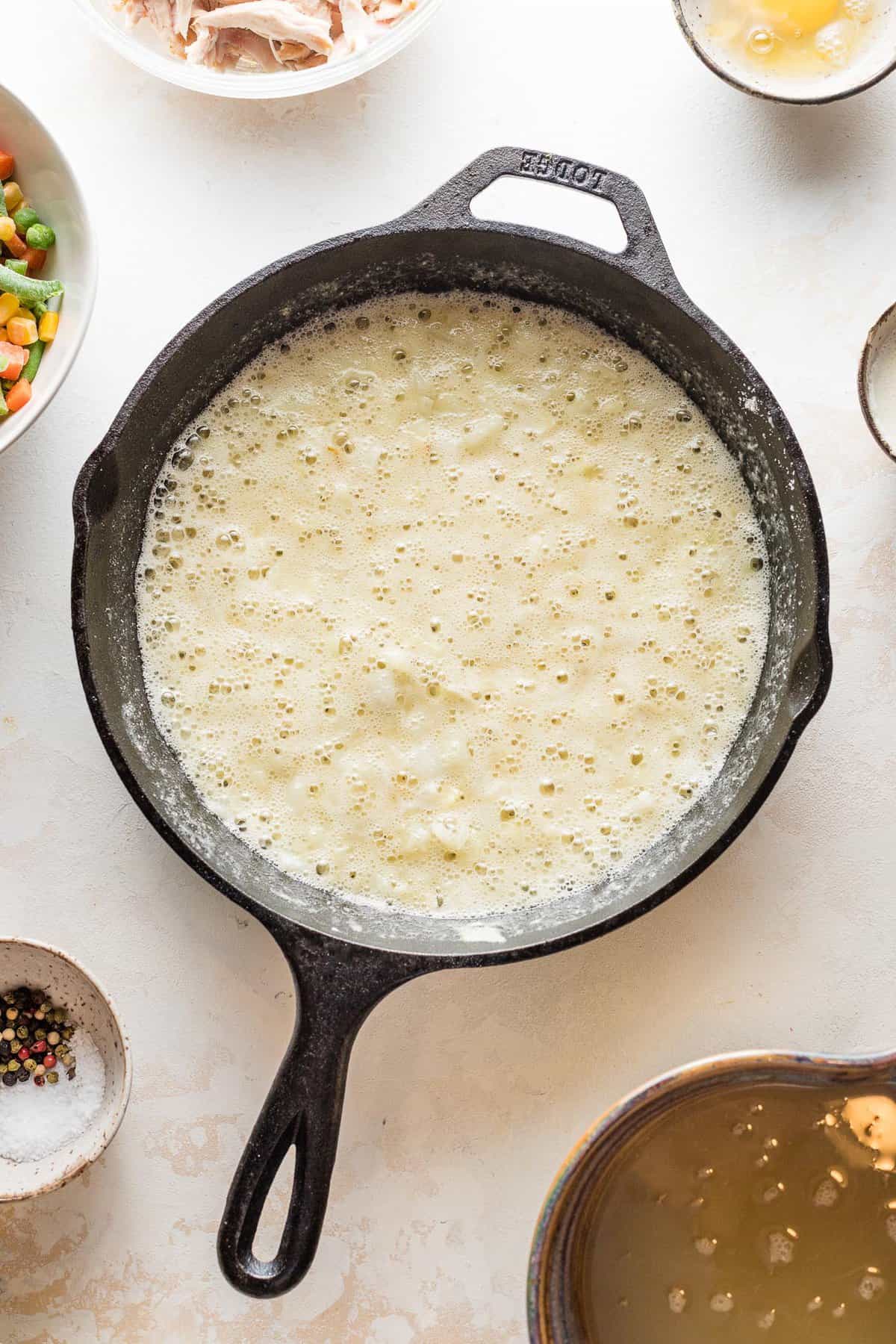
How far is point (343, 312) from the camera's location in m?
1.86

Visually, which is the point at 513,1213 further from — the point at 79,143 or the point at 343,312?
the point at 79,143

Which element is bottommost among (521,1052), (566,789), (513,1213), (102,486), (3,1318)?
(3,1318)

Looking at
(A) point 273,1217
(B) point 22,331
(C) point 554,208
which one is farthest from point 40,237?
(A) point 273,1217

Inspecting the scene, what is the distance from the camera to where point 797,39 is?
1902 millimetres

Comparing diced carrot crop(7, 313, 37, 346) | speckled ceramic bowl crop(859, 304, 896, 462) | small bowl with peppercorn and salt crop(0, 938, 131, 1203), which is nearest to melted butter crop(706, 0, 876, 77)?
speckled ceramic bowl crop(859, 304, 896, 462)

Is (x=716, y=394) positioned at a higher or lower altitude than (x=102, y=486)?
higher

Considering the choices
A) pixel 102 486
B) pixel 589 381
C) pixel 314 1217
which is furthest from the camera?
pixel 589 381

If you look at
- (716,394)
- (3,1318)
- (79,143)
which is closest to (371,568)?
(716,394)

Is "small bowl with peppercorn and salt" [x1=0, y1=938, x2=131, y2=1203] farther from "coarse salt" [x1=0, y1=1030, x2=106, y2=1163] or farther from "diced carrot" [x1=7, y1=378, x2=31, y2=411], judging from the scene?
"diced carrot" [x1=7, y1=378, x2=31, y2=411]

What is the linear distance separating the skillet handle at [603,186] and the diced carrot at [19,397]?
2.12 ft

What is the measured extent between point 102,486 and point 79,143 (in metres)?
0.65

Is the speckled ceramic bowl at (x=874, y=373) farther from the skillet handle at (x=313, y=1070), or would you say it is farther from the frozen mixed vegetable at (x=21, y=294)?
the frozen mixed vegetable at (x=21, y=294)

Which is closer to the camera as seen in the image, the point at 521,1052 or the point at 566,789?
the point at 566,789

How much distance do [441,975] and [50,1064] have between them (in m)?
0.59
